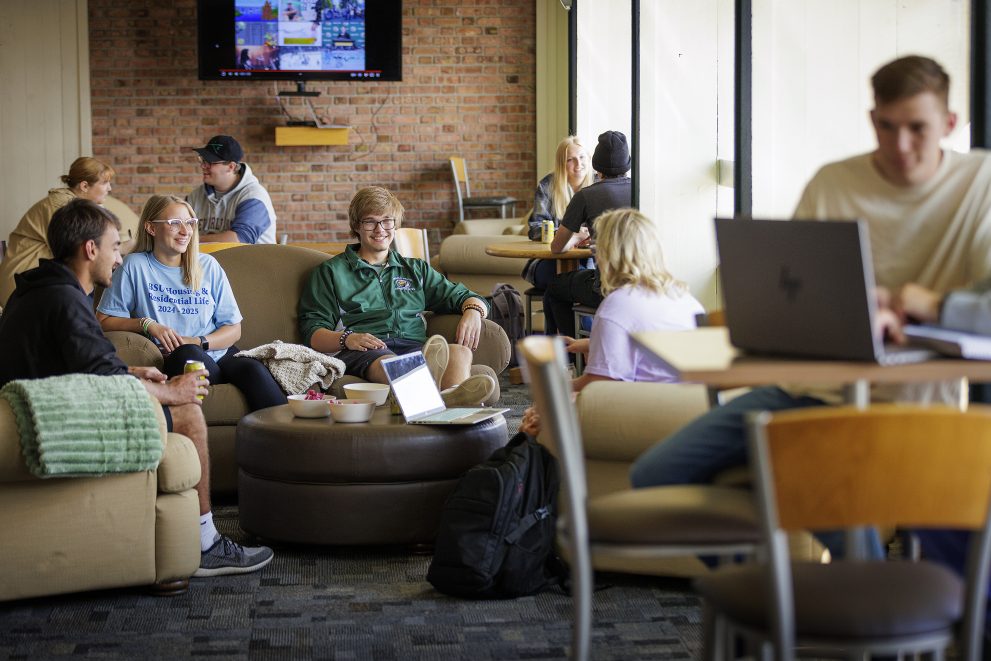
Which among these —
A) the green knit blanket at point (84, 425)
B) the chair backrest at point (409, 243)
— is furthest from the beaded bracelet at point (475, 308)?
the chair backrest at point (409, 243)

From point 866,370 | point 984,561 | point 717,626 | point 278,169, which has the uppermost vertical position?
point 278,169

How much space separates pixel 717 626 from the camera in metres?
1.84

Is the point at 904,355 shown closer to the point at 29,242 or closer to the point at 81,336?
the point at 81,336

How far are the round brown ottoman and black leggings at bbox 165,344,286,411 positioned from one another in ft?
1.77

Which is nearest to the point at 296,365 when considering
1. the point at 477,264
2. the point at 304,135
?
the point at 477,264

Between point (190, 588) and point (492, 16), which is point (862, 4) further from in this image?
point (492, 16)

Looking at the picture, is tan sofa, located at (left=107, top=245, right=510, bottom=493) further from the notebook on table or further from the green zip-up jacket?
the notebook on table

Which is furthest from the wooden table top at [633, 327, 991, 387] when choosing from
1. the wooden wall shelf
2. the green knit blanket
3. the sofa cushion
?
the wooden wall shelf

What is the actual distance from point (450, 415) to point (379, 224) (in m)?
1.22

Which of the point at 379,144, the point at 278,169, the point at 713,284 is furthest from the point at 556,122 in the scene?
the point at 713,284

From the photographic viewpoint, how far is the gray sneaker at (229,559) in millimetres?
3406

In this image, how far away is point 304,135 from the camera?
32.6 ft

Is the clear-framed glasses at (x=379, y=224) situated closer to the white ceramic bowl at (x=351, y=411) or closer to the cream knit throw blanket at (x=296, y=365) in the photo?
the cream knit throw blanket at (x=296, y=365)

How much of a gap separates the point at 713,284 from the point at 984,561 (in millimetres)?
4238
